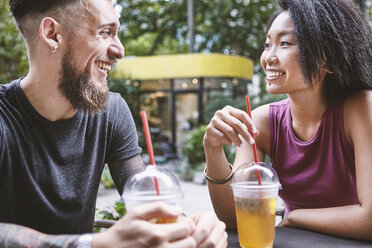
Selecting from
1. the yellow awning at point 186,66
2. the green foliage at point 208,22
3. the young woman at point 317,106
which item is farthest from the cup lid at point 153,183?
the green foliage at point 208,22

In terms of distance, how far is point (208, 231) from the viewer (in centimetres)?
107

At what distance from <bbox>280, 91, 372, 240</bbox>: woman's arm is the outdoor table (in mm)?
38

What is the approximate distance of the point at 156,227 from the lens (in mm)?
894

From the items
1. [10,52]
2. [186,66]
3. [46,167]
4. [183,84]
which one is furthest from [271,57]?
[183,84]

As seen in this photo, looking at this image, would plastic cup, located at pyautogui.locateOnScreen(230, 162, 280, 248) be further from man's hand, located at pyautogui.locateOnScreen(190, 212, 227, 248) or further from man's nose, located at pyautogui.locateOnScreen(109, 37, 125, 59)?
man's nose, located at pyautogui.locateOnScreen(109, 37, 125, 59)

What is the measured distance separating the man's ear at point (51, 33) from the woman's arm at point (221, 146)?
75cm

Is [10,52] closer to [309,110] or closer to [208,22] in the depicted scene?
[309,110]

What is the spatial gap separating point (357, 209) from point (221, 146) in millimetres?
626

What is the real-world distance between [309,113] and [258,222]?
34.7 inches

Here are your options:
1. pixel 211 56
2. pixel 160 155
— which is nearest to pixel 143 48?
pixel 211 56

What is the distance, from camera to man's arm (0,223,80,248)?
0.98 m

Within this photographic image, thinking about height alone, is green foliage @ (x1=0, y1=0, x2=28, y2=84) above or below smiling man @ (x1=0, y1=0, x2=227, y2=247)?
above

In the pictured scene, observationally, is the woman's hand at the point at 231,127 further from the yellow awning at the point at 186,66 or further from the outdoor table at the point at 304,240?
Result: the yellow awning at the point at 186,66

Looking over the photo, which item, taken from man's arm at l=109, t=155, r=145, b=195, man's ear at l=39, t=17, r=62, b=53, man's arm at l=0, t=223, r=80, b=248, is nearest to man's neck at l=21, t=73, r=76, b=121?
man's ear at l=39, t=17, r=62, b=53
